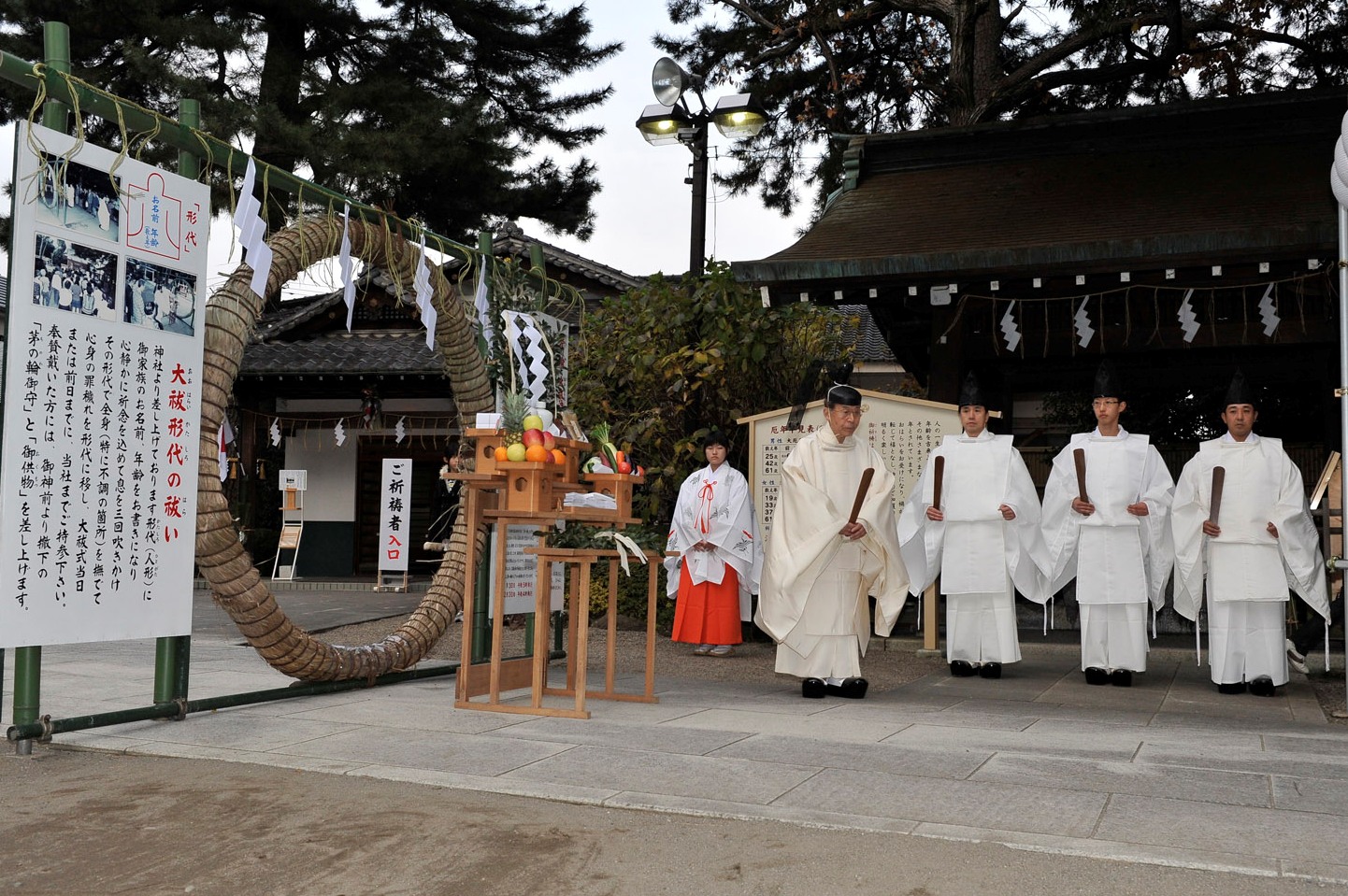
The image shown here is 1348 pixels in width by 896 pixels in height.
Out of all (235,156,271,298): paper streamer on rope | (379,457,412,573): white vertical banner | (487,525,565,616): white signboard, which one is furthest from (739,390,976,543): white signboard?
(379,457,412,573): white vertical banner

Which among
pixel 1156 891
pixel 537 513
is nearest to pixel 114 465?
pixel 537 513

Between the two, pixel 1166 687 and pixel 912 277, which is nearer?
pixel 1166 687

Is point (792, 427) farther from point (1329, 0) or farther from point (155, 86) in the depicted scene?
point (155, 86)

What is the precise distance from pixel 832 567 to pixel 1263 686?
2.83m

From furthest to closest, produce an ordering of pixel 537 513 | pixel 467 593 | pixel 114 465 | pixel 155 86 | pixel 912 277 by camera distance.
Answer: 1. pixel 155 86
2. pixel 912 277
3. pixel 467 593
4. pixel 537 513
5. pixel 114 465

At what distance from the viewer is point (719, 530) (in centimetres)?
914

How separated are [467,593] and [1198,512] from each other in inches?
184

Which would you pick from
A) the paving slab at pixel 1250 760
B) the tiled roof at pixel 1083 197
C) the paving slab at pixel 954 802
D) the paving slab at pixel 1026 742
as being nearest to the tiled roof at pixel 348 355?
the tiled roof at pixel 1083 197

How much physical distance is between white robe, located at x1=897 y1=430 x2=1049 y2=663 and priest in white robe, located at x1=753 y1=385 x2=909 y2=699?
1026mm

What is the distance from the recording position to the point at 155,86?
18.0 m

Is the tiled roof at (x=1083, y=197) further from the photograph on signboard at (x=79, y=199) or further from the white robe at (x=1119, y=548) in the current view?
the photograph on signboard at (x=79, y=199)

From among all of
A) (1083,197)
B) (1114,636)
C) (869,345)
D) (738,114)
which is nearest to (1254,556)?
(1114,636)

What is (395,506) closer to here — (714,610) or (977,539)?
(714,610)

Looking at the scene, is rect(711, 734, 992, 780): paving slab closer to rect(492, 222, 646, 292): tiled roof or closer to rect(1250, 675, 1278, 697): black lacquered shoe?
rect(1250, 675, 1278, 697): black lacquered shoe
